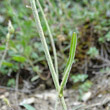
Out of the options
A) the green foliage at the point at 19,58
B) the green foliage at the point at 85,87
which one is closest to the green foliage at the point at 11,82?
the green foliage at the point at 19,58

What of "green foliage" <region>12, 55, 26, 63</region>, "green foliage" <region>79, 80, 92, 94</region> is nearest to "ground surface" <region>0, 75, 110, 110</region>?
"green foliage" <region>79, 80, 92, 94</region>

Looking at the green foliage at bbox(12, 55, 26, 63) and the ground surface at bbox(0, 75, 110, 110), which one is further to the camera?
the green foliage at bbox(12, 55, 26, 63)

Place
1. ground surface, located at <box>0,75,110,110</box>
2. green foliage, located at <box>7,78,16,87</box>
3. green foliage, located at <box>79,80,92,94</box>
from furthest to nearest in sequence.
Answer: green foliage, located at <box>7,78,16,87</box> < green foliage, located at <box>79,80,92,94</box> < ground surface, located at <box>0,75,110,110</box>

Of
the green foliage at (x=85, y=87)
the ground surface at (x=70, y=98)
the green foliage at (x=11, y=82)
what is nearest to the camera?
the ground surface at (x=70, y=98)

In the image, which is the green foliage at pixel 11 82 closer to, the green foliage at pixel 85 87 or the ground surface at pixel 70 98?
the ground surface at pixel 70 98

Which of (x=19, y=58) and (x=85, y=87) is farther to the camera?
(x=19, y=58)

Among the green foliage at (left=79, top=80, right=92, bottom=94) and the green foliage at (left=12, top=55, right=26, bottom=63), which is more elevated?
the green foliage at (left=12, top=55, right=26, bottom=63)

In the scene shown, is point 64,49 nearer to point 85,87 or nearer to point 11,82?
point 85,87

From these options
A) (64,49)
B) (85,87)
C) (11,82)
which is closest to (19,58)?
(11,82)

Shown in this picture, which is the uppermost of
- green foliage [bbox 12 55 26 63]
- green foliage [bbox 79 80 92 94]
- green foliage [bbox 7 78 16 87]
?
green foliage [bbox 12 55 26 63]

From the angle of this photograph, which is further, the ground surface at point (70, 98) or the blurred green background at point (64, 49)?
the blurred green background at point (64, 49)

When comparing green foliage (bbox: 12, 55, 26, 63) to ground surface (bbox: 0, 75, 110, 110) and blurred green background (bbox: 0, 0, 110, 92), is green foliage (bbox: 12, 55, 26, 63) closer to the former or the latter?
blurred green background (bbox: 0, 0, 110, 92)

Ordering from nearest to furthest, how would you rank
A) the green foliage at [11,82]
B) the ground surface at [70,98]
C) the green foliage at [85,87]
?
the ground surface at [70,98] < the green foliage at [85,87] < the green foliage at [11,82]

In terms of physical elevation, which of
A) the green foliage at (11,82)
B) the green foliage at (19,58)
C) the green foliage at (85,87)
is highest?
the green foliage at (19,58)
